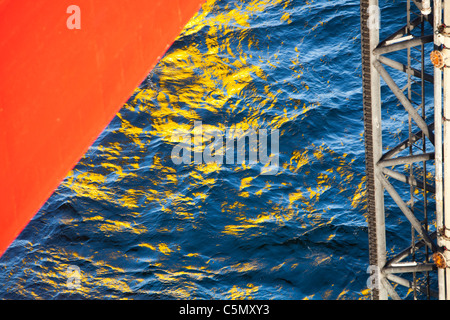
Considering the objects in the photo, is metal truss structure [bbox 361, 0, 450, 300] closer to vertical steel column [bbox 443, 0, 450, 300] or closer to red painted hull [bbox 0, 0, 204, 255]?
vertical steel column [bbox 443, 0, 450, 300]

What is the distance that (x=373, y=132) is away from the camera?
1041 cm

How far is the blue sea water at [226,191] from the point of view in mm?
18672

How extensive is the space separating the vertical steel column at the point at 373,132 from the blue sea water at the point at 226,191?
6727 millimetres

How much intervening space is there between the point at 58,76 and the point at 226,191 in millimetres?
16964

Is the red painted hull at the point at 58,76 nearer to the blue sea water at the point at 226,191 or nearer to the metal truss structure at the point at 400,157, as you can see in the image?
the metal truss structure at the point at 400,157

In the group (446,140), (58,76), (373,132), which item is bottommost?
(58,76)

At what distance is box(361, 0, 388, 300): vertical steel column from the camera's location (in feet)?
32.7

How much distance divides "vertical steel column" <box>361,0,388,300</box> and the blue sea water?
265 inches

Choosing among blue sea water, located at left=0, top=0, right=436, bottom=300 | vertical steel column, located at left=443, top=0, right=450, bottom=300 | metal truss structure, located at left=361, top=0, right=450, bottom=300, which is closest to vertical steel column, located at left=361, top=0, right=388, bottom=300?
metal truss structure, located at left=361, top=0, right=450, bottom=300

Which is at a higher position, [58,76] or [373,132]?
[373,132]

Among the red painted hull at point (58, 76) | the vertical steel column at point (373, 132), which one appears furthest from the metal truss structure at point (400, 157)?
the red painted hull at point (58, 76)

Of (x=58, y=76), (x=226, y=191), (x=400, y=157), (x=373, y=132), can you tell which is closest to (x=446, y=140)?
(x=400, y=157)

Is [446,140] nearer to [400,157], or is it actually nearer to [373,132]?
[400,157]
